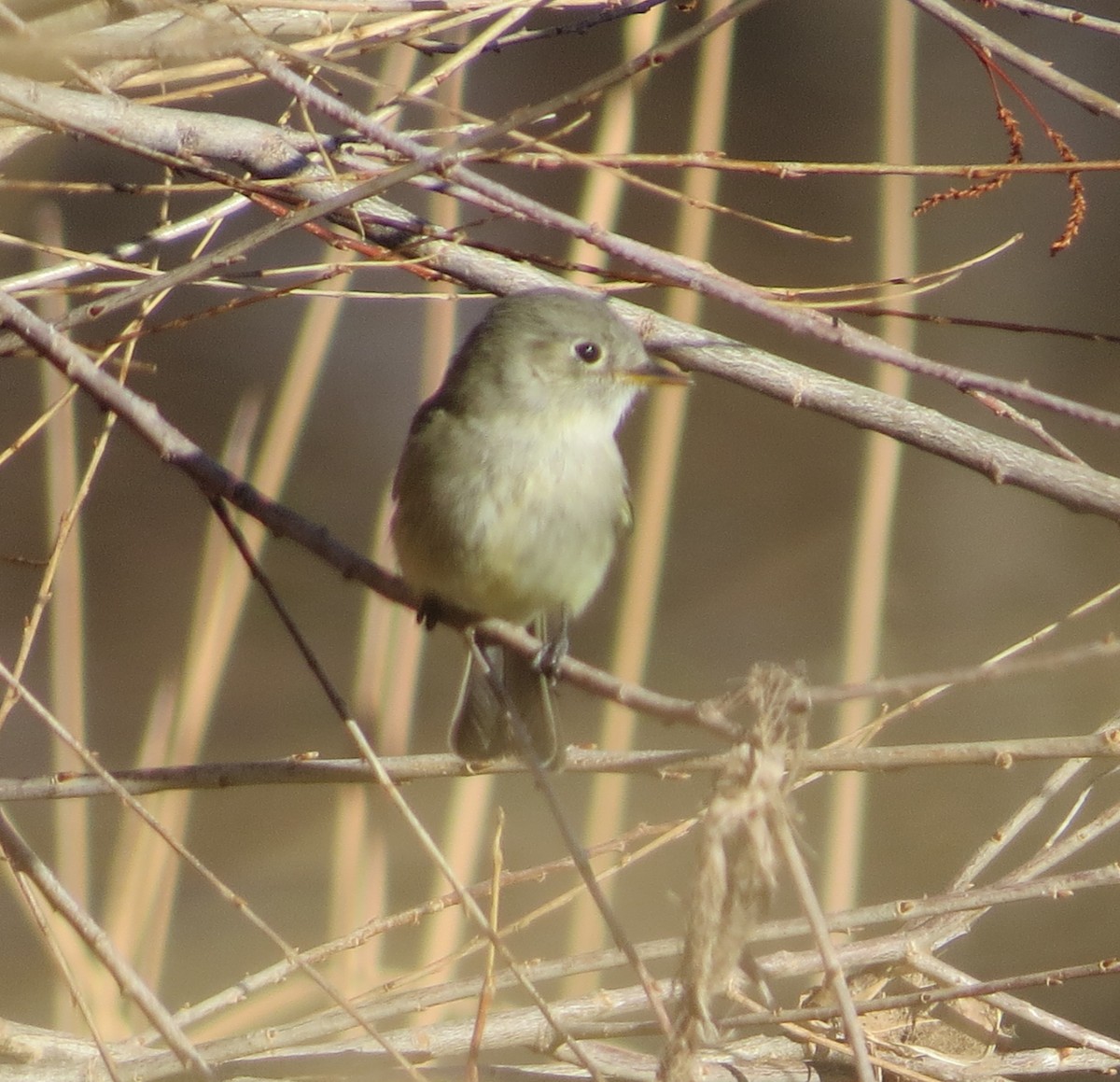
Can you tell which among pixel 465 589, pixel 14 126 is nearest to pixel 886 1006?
pixel 465 589

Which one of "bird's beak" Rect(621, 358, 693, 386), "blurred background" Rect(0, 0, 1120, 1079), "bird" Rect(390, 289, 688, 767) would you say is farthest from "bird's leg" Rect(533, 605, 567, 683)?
"blurred background" Rect(0, 0, 1120, 1079)

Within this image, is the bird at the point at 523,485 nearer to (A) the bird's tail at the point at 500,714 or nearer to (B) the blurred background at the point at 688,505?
(A) the bird's tail at the point at 500,714

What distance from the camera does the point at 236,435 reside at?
4.11m

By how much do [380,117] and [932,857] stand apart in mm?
3249

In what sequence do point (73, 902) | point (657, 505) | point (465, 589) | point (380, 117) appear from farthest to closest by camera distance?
point (657, 505)
point (465, 589)
point (380, 117)
point (73, 902)

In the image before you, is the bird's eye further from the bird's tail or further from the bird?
the bird's tail

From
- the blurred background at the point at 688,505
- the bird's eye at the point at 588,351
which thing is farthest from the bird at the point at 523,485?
the blurred background at the point at 688,505

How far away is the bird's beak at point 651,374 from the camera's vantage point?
3.03 metres

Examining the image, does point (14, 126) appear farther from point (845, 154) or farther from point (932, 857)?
point (932, 857)

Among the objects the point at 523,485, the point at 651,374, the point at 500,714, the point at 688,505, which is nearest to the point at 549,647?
the point at 500,714

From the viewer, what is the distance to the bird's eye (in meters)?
3.09

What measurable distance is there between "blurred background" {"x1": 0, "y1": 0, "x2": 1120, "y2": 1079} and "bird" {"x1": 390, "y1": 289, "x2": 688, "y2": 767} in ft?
4.15

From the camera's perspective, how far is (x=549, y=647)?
304 cm

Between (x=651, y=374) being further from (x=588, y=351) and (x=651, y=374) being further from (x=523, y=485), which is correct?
(x=523, y=485)
